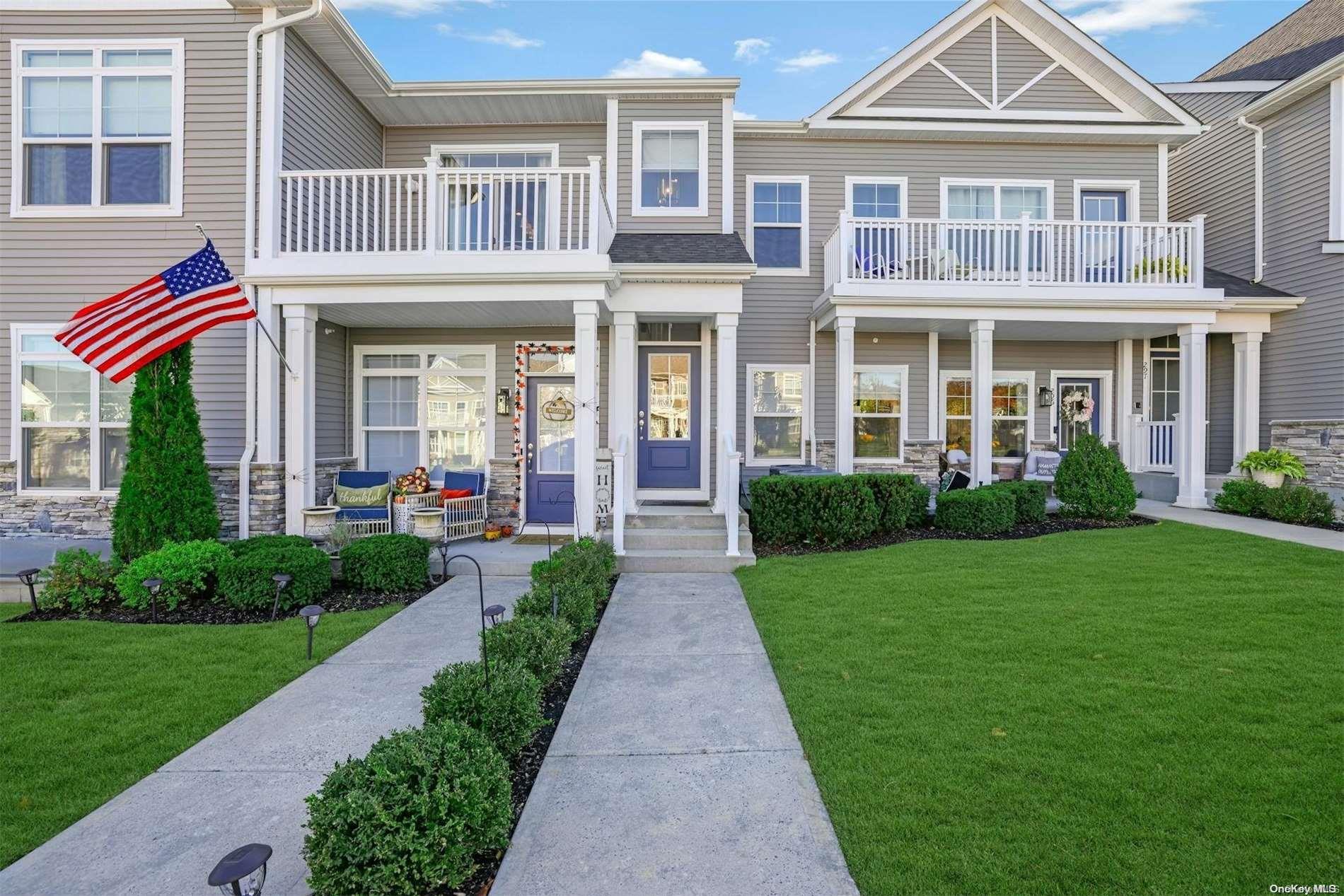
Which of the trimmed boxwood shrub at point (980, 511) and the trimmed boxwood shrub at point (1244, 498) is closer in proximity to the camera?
the trimmed boxwood shrub at point (980, 511)

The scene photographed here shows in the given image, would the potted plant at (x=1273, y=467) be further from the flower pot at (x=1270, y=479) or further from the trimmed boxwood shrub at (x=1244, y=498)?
the trimmed boxwood shrub at (x=1244, y=498)

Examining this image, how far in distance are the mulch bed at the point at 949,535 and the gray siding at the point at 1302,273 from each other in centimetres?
378

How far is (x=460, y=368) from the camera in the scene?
9.80 meters

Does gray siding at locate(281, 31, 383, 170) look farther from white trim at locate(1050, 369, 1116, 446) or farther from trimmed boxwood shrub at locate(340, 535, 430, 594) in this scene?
white trim at locate(1050, 369, 1116, 446)

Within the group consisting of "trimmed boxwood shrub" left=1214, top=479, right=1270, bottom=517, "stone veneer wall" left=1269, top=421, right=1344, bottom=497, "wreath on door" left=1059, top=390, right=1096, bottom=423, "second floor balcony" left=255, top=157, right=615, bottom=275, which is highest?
"second floor balcony" left=255, top=157, right=615, bottom=275

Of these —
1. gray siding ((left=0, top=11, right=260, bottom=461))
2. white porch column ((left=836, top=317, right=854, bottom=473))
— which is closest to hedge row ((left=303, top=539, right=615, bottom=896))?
gray siding ((left=0, top=11, right=260, bottom=461))

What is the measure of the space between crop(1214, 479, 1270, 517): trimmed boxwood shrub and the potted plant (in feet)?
0.86

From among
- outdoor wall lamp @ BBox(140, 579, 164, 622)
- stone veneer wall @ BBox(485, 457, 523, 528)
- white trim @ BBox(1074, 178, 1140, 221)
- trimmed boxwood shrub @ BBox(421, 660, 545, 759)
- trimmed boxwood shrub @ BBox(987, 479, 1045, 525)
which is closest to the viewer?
trimmed boxwood shrub @ BBox(421, 660, 545, 759)

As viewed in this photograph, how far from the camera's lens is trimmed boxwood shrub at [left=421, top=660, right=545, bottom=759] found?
3.17 m

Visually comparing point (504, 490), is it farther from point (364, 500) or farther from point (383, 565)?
point (383, 565)

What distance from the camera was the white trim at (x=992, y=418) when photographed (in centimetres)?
1136

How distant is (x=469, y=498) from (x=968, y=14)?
1084 centimetres

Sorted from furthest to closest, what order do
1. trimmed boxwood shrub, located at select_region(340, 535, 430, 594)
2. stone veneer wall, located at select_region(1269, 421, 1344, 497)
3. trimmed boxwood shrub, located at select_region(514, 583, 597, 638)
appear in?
stone veneer wall, located at select_region(1269, 421, 1344, 497)
trimmed boxwood shrub, located at select_region(340, 535, 430, 594)
trimmed boxwood shrub, located at select_region(514, 583, 597, 638)

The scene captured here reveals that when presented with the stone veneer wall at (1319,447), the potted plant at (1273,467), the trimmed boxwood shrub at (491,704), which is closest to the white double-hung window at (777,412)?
the potted plant at (1273,467)
